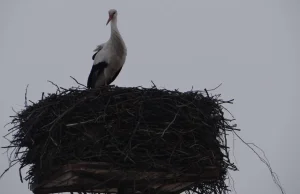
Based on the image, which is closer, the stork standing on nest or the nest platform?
the nest platform

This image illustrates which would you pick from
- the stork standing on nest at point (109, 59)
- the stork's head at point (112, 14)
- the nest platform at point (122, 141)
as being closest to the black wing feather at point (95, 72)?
the stork standing on nest at point (109, 59)

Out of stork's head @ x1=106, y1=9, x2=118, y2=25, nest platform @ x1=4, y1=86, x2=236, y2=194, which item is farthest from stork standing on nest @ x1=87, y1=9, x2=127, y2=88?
nest platform @ x1=4, y1=86, x2=236, y2=194

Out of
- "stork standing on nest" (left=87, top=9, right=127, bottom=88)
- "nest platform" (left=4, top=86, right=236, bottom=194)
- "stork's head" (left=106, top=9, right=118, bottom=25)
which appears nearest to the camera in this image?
"nest platform" (left=4, top=86, right=236, bottom=194)

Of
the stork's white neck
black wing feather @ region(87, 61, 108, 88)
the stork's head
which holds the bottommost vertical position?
black wing feather @ region(87, 61, 108, 88)

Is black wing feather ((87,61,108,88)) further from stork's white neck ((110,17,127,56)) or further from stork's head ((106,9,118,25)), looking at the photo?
stork's head ((106,9,118,25))

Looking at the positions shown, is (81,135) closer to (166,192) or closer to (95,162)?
(95,162)

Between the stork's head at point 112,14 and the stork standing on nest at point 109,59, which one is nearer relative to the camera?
the stork standing on nest at point 109,59

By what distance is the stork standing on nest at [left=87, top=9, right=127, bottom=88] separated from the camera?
6359 mm

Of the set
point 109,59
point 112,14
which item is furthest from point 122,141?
point 112,14

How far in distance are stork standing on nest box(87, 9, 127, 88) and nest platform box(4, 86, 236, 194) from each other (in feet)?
5.89

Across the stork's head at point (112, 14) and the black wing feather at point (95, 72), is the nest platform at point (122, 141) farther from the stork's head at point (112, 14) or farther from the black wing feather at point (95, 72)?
the stork's head at point (112, 14)

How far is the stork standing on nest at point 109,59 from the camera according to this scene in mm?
6359

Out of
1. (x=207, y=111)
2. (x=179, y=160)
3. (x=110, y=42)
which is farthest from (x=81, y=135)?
(x=110, y=42)

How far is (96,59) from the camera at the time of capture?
6.52 metres
